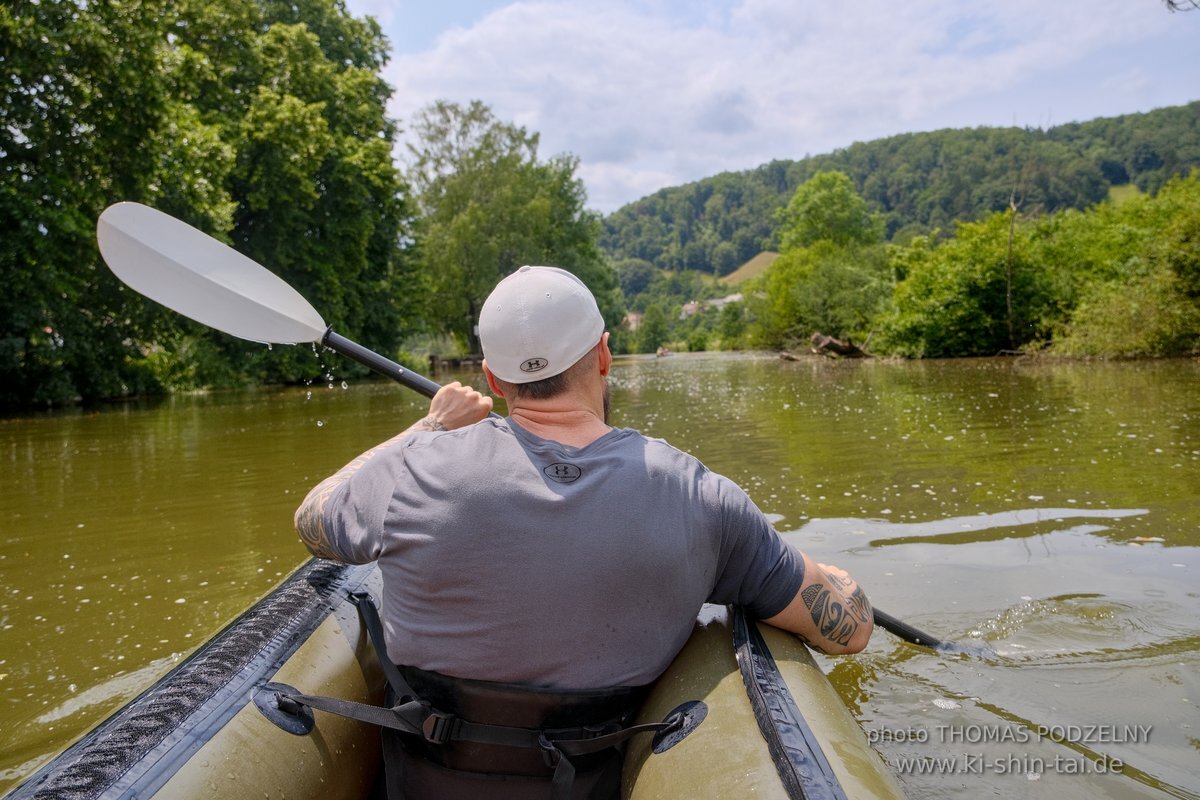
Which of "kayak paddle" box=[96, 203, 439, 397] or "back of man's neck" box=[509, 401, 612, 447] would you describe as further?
"kayak paddle" box=[96, 203, 439, 397]

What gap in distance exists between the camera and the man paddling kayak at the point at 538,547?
164 centimetres

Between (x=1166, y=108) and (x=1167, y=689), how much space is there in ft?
390

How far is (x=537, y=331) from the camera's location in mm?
1850

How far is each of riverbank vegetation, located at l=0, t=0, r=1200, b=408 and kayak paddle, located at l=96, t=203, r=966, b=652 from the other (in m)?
12.0

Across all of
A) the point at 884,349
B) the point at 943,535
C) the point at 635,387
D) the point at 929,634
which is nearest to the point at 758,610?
the point at 929,634

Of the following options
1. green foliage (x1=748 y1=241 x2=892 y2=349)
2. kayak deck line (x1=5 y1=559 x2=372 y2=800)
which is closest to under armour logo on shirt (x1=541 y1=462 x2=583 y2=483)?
kayak deck line (x1=5 y1=559 x2=372 y2=800)

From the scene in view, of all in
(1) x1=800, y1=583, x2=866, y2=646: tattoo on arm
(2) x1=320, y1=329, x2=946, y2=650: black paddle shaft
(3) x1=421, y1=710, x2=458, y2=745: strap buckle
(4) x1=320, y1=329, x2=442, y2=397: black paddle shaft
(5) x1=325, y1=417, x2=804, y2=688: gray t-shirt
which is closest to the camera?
(5) x1=325, y1=417, x2=804, y2=688: gray t-shirt

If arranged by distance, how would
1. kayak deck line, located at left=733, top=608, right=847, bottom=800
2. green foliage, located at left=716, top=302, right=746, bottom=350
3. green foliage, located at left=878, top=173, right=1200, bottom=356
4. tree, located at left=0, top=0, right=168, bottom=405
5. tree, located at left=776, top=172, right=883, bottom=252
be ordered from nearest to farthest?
1. kayak deck line, located at left=733, top=608, right=847, bottom=800
2. tree, located at left=0, top=0, right=168, bottom=405
3. green foliage, located at left=878, top=173, right=1200, bottom=356
4. tree, located at left=776, top=172, right=883, bottom=252
5. green foliage, located at left=716, top=302, right=746, bottom=350

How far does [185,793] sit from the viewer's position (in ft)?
5.08

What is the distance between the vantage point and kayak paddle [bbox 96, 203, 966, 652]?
3682 millimetres

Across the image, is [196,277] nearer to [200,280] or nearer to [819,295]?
[200,280]

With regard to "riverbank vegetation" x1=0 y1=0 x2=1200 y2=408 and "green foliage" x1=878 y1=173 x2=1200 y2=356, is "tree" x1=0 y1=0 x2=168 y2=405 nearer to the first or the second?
"riverbank vegetation" x1=0 y1=0 x2=1200 y2=408

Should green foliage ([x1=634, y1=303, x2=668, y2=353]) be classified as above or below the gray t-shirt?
above

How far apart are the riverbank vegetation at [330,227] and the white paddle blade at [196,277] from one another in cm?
1197
